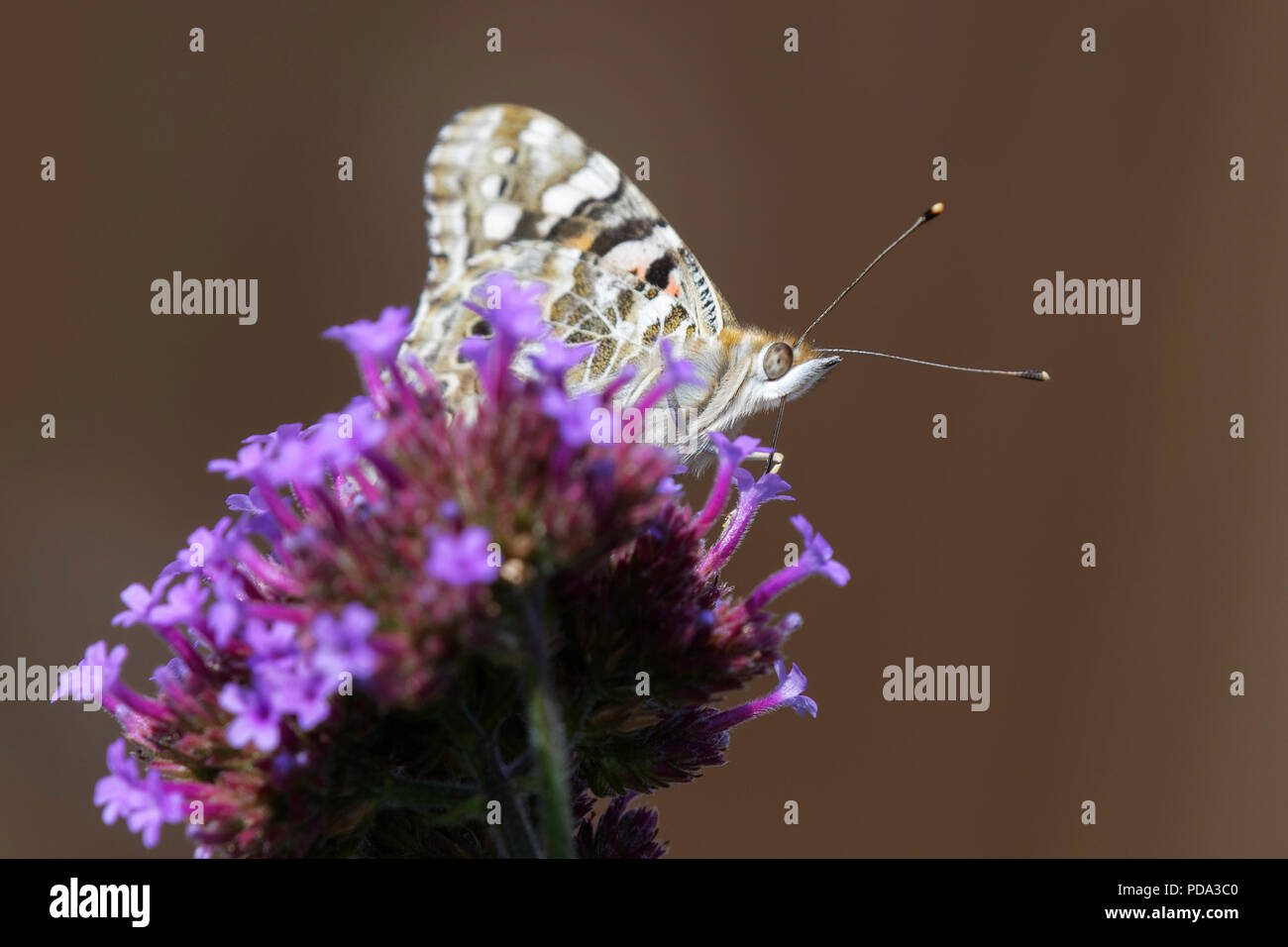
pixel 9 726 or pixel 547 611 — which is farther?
pixel 9 726

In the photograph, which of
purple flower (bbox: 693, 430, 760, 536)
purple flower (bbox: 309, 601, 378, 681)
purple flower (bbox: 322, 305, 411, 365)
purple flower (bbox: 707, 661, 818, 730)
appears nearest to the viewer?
purple flower (bbox: 309, 601, 378, 681)

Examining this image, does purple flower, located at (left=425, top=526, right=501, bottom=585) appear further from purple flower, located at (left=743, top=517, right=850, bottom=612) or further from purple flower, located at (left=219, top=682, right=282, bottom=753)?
purple flower, located at (left=743, top=517, right=850, bottom=612)

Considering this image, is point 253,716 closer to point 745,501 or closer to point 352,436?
point 352,436

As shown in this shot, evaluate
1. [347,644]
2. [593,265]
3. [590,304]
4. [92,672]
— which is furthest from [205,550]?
[593,265]

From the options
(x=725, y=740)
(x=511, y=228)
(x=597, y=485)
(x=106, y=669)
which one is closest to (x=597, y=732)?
(x=725, y=740)

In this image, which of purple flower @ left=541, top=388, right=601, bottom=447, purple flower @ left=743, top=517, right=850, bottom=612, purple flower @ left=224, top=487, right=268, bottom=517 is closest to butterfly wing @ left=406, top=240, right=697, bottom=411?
purple flower @ left=224, top=487, right=268, bottom=517

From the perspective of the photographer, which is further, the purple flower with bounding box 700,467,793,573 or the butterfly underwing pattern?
the butterfly underwing pattern

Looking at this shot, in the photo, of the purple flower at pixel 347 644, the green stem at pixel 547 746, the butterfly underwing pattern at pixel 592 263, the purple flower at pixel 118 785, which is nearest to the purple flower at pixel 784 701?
the green stem at pixel 547 746

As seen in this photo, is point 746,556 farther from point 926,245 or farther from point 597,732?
point 597,732
